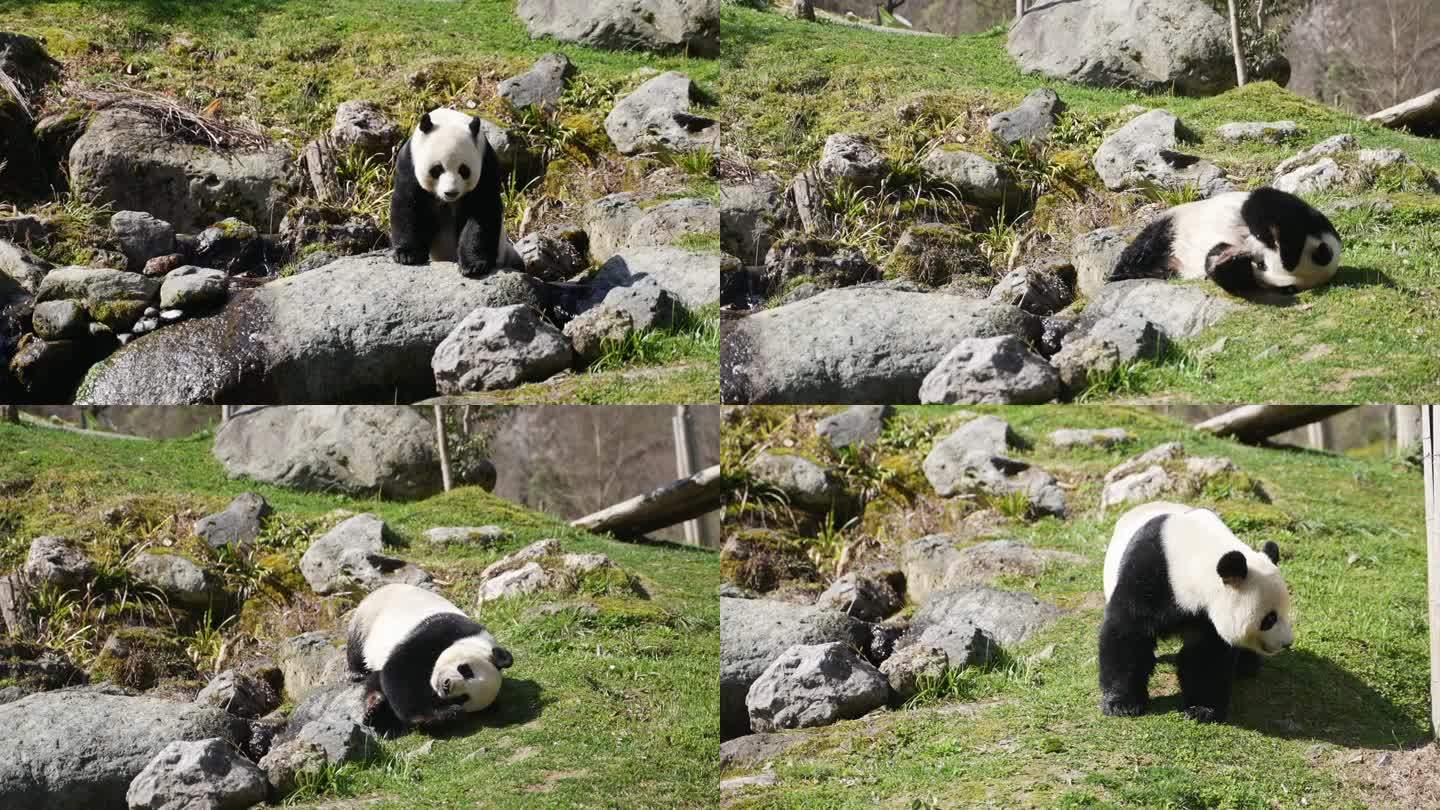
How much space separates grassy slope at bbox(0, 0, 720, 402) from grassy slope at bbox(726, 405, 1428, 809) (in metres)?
1.90

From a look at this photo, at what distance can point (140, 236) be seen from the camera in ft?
20.6

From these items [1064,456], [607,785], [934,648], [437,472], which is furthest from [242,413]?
[1064,456]

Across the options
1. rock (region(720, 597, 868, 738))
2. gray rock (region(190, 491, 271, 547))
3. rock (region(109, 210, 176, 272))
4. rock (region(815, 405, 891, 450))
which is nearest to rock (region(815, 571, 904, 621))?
rock (region(720, 597, 868, 738))

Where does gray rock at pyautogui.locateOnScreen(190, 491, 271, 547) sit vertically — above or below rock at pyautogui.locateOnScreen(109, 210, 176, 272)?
below

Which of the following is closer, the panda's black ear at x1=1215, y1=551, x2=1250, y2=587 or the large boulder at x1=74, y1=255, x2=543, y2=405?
the panda's black ear at x1=1215, y1=551, x2=1250, y2=587

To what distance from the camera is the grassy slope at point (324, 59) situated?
21.8 ft

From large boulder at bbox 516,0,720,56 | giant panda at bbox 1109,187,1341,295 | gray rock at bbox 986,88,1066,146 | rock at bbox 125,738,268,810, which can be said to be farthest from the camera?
large boulder at bbox 516,0,720,56

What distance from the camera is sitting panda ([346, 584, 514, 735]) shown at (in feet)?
18.3

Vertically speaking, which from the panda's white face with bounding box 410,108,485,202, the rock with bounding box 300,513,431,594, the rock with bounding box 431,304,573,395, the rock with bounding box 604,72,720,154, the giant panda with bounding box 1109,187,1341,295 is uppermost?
the rock with bounding box 604,72,720,154

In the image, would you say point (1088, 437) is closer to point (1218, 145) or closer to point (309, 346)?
→ point (1218, 145)

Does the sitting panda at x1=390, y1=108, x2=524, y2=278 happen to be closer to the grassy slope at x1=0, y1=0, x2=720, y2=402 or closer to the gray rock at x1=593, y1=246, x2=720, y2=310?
the grassy slope at x1=0, y1=0, x2=720, y2=402

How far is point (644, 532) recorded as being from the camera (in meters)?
6.95

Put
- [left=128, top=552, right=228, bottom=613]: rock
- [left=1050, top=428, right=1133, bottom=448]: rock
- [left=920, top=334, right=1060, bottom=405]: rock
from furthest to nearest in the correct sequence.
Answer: [left=1050, top=428, right=1133, bottom=448]: rock
[left=128, top=552, right=228, bottom=613]: rock
[left=920, top=334, right=1060, bottom=405]: rock

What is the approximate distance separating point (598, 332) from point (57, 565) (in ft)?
9.67
